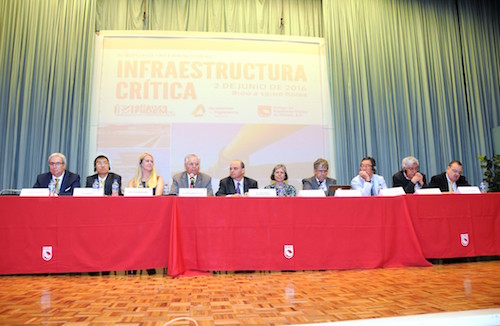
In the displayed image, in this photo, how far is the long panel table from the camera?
2.55 meters

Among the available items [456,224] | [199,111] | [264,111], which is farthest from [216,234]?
[264,111]

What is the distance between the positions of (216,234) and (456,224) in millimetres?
1905

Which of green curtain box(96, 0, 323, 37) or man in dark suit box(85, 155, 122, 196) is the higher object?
green curtain box(96, 0, 323, 37)

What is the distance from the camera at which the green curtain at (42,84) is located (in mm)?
4672

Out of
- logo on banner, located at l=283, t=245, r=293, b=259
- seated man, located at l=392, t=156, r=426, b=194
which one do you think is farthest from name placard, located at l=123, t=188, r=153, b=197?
seated man, located at l=392, t=156, r=426, b=194

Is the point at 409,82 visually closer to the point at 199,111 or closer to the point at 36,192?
the point at 199,111

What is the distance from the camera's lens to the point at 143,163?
3.37 metres

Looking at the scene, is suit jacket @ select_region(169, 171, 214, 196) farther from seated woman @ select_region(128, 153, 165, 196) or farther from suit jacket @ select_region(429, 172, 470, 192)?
suit jacket @ select_region(429, 172, 470, 192)

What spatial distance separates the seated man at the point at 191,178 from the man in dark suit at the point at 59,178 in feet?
2.85

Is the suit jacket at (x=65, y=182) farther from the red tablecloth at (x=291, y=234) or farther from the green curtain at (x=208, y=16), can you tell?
the green curtain at (x=208, y=16)

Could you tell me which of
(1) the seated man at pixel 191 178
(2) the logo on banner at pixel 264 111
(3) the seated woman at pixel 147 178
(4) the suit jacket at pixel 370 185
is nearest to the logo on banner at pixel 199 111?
(2) the logo on banner at pixel 264 111

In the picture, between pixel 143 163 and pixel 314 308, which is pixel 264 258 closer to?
pixel 314 308

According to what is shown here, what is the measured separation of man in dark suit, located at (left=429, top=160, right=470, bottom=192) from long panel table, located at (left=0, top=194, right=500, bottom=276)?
945 mm

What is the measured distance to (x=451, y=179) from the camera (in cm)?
370
